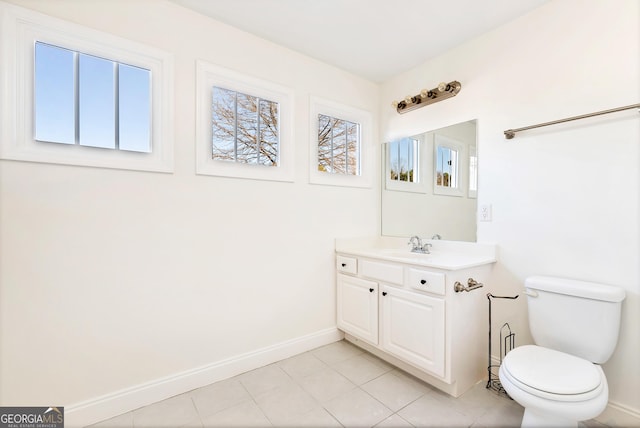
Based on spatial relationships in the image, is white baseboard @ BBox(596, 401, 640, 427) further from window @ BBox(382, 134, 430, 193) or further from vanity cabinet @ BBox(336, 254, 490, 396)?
window @ BBox(382, 134, 430, 193)

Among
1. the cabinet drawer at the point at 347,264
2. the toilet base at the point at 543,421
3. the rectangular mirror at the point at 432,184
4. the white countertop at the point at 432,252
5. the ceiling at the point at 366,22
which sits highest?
the ceiling at the point at 366,22

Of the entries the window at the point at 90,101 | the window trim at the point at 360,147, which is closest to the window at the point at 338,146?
the window trim at the point at 360,147

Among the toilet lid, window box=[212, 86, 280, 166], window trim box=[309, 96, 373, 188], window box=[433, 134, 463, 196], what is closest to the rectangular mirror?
window box=[433, 134, 463, 196]

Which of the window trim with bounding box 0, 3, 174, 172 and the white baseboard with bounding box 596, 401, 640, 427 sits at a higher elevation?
the window trim with bounding box 0, 3, 174, 172

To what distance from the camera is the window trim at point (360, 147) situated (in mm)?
2434

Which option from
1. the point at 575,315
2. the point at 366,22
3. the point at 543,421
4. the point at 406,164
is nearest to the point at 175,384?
the point at 543,421

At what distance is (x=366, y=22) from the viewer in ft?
6.51

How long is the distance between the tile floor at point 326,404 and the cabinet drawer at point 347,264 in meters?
0.74

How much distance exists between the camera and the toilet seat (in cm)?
116

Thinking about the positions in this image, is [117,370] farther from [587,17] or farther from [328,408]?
[587,17]

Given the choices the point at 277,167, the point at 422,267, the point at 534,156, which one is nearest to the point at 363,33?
the point at 277,167

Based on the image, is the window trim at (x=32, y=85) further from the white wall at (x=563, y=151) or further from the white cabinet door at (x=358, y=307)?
the white wall at (x=563, y=151)

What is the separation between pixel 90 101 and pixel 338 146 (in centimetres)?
181

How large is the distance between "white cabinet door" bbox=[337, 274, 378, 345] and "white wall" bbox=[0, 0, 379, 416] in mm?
152
